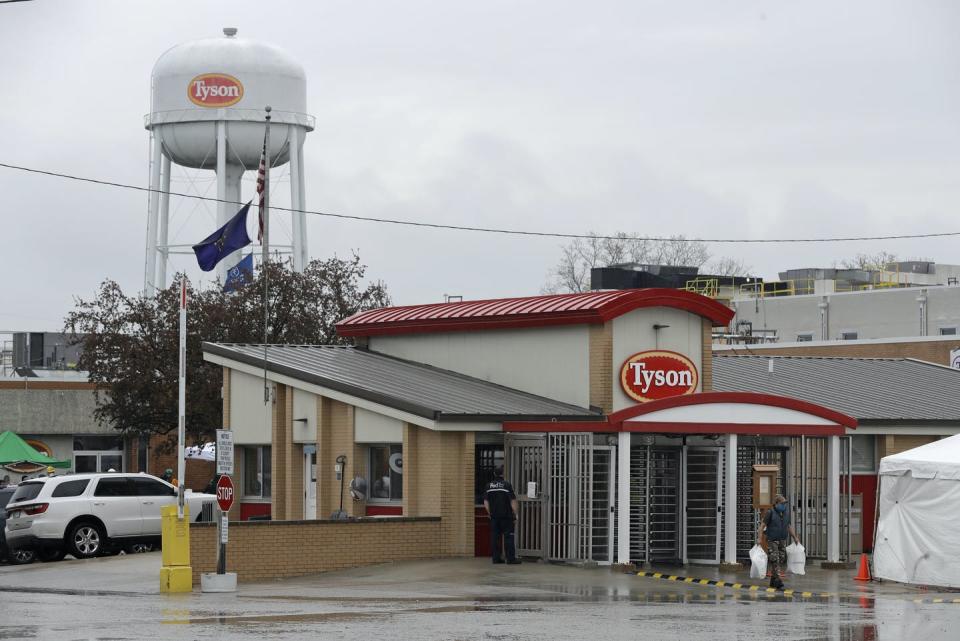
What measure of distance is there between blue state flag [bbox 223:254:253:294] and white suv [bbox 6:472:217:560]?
41.7 feet

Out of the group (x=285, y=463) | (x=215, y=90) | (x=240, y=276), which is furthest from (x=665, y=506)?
(x=215, y=90)

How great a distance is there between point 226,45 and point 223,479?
37.2 meters

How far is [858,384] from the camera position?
128 feet

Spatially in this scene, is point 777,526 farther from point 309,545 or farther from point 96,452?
point 96,452

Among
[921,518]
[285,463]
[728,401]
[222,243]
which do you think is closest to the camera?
[921,518]

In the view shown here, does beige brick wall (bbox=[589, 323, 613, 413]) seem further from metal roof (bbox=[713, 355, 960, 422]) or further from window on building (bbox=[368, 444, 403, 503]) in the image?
metal roof (bbox=[713, 355, 960, 422])

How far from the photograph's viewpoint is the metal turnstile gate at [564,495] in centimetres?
2848

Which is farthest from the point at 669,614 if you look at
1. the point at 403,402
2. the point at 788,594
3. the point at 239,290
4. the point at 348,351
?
the point at 239,290

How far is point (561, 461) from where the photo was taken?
28.9m

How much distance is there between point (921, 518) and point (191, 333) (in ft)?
75.7

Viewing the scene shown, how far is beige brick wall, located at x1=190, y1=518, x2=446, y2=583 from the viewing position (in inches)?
1071

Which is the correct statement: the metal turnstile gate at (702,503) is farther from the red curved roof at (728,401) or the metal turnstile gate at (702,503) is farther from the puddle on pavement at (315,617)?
the puddle on pavement at (315,617)

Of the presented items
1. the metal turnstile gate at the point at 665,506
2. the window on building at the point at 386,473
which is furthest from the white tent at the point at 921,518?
the window on building at the point at 386,473

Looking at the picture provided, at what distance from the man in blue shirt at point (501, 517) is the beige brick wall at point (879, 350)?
26270 mm
